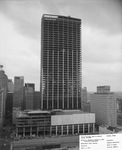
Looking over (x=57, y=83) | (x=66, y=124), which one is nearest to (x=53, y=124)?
(x=66, y=124)

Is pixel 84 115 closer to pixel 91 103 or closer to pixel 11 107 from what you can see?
pixel 91 103

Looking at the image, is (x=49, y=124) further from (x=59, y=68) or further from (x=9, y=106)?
(x=59, y=68)

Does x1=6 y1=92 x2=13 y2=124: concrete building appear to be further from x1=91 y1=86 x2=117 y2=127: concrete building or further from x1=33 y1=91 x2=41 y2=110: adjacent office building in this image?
x1=91 y1=86 x2=117 y2=127: concrete building

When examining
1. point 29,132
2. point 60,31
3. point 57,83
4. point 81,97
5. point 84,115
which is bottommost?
point 29,132

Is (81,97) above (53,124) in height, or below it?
above

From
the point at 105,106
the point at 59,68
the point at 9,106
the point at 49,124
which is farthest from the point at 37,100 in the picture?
the point at 105,106

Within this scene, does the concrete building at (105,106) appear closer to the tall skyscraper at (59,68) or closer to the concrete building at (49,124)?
the tall skyscraper at (59,68)

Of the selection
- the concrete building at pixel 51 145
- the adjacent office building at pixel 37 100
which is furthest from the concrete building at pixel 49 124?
the concrete building at pixel 51 145
